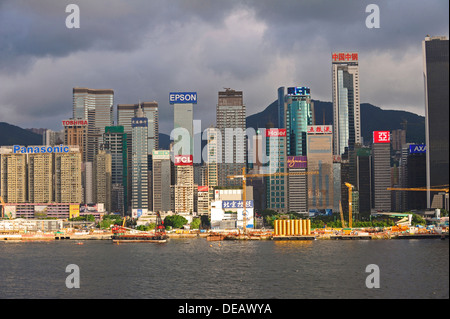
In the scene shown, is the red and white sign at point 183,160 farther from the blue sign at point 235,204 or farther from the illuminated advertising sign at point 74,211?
the blue sign at point 235,204

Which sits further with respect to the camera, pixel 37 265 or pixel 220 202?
pixel 220 202

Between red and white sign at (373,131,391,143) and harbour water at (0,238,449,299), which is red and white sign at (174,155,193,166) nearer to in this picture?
red and white sign at (373,131,391,143)

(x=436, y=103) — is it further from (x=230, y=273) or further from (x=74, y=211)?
(x=74, y=211)

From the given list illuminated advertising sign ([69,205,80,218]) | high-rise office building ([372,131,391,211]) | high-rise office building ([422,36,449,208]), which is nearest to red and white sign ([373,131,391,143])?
high-rise office building ([372,131,391,211])

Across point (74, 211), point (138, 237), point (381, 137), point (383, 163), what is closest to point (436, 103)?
point (138, 237)

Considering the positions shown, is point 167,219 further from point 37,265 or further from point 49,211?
point 37,265

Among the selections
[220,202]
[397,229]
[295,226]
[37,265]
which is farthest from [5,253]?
[397,229]
